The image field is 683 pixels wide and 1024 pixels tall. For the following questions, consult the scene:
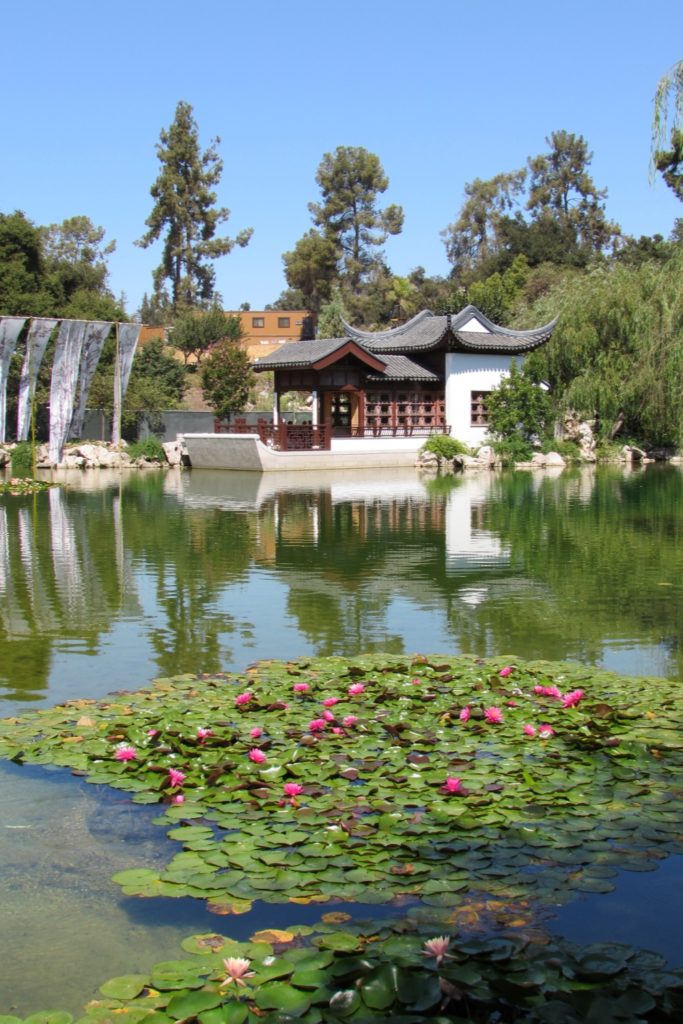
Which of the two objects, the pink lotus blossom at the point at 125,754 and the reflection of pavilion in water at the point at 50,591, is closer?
the pink lotus blossom at the point at 125,754

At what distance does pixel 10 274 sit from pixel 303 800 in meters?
32.5

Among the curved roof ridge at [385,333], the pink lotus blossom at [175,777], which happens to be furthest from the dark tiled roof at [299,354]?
the pink lotus blossom at [175,777]

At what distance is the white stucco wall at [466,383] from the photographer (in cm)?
3247

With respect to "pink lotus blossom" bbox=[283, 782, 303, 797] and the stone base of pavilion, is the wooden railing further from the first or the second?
"pink lotus blossom" bbox=[283, 782, 303, 797]

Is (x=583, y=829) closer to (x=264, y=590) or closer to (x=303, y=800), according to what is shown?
(x=303, y=800)

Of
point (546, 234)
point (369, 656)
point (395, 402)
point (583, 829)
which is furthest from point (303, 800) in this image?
point (546, 234)

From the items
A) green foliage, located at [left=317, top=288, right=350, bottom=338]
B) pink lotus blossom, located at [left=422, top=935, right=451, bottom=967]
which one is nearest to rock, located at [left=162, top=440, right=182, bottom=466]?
green foliage, located at [left=317, top=288, right=350, bottom=338]

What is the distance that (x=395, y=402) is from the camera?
32.2 m

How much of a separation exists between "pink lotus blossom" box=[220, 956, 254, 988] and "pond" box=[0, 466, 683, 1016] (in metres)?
0.42

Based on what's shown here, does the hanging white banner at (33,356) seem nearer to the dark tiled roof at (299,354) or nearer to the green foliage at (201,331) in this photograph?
the dark tiled roof at (299,354)

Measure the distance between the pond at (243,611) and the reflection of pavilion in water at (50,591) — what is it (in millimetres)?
30

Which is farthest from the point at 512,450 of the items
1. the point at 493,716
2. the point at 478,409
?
the point at 493,716

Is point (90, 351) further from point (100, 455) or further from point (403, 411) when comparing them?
point (403, 411)

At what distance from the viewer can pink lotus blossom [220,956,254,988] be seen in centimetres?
304
